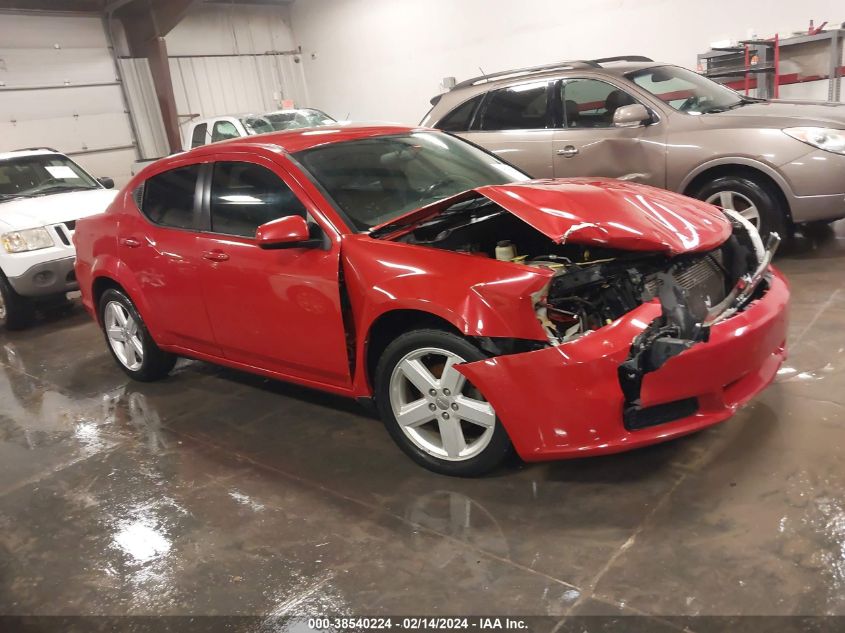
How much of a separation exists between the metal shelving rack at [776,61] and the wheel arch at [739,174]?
3.77 metres

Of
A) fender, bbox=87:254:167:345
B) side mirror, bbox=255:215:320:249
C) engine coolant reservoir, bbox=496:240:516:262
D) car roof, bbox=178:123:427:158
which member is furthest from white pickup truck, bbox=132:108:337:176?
engine coolant reservoir, bbox=496:240:516:262

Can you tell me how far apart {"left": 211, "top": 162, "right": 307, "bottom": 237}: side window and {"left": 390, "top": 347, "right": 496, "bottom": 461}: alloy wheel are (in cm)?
91

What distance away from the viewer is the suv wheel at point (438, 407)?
259cm

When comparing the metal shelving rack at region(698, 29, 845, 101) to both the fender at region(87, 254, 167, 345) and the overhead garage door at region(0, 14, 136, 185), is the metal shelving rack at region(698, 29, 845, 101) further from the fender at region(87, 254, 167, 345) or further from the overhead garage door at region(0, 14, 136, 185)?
the overhead garage door at region(0, 14, 136, 185)

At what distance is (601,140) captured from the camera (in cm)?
545

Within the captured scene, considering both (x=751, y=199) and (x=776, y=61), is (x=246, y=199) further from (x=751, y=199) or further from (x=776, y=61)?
(x=776, y=61)

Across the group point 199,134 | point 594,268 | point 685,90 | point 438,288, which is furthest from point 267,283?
point 199,134

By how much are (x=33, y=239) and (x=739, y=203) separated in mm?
6124

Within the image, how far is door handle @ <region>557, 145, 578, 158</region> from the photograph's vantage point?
18.3ft

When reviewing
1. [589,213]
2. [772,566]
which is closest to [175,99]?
[589,213]

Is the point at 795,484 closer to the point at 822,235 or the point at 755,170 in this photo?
the point at 755,170

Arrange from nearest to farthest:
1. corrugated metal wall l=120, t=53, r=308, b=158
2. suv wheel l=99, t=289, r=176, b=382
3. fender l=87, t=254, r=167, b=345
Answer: fender l=87, t=254, r=167, b=345
suv wheel l=99, t=289, r=176, b=382
corrugated metal wall l=120, t=53, r=308, b=158

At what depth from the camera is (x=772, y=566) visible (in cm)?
209

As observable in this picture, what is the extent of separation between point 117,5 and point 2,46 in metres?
2.23
